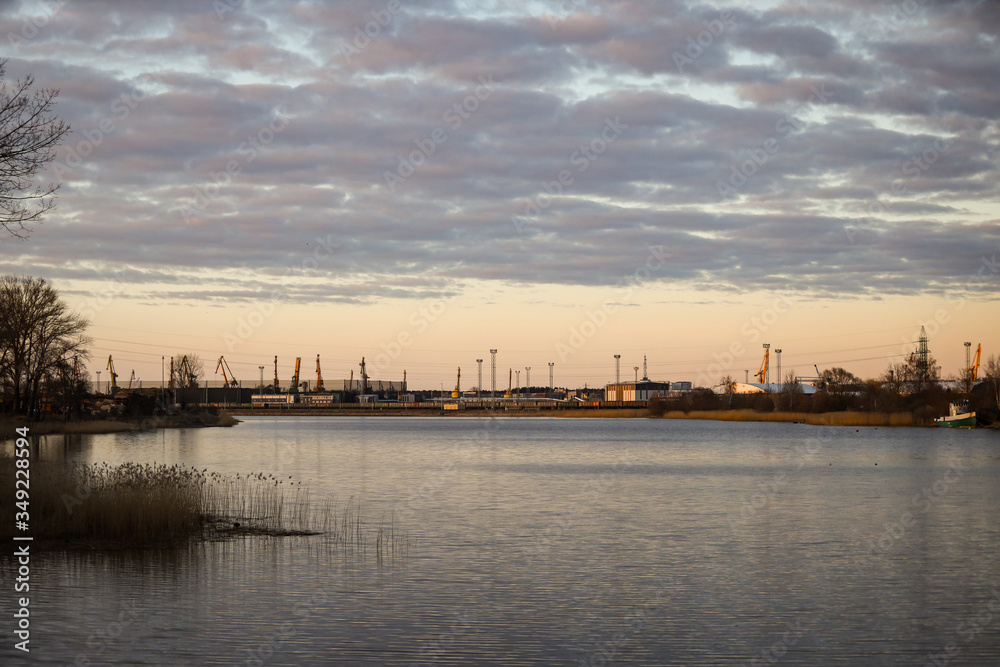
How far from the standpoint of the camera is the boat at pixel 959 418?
117062 millimetres

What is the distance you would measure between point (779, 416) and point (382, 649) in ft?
489

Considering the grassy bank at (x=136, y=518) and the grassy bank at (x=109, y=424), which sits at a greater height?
the grassy bank at (x=136, y=518)

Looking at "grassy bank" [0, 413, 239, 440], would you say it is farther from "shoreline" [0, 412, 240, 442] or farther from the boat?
the boat

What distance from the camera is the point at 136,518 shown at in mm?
24531

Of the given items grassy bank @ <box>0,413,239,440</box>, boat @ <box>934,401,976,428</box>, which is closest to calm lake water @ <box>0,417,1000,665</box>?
grassy bank @ <box>0,413,239,440</box>

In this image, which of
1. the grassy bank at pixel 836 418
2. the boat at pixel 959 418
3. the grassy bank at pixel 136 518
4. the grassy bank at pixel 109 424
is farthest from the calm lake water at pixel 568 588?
the grassy bank at pixel 836 418

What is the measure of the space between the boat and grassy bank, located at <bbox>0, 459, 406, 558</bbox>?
107m

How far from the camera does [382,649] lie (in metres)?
14.9

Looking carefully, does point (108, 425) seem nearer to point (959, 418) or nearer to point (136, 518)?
point (136, 518)

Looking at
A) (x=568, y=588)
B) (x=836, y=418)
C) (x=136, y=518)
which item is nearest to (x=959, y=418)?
(x=836, y=418)

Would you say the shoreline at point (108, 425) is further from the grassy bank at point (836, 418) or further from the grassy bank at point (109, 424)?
the grassy bank at point (836, 418)

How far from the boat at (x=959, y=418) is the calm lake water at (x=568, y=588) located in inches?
3418

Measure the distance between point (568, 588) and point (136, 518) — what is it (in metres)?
12.0

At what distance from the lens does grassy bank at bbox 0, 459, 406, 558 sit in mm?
23797
